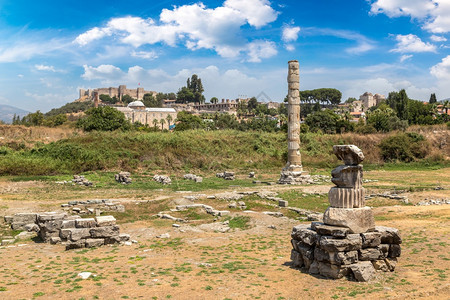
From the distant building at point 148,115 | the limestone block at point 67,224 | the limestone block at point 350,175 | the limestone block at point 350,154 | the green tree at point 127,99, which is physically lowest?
the limestone block at point 67,224

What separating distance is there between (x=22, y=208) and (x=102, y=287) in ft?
39.4

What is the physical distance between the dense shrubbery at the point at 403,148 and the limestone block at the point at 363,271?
37668mm

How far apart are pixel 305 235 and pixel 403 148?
37.7 metres

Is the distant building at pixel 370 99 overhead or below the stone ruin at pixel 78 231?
overhead

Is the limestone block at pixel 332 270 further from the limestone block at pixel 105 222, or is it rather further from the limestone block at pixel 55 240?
the limestone block at pixel 55 240

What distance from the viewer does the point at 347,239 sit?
8.99 meters

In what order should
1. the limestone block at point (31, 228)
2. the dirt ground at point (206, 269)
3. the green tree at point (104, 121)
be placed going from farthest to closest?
the green tree at point (104, 121) < the limestone block at point (31, 228) < the dirt ground at point (206, 269)

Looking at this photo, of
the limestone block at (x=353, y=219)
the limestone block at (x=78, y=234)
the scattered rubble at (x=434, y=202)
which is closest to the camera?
the limestone block at (x=353, y=219)

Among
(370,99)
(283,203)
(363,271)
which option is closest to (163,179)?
(283,203)

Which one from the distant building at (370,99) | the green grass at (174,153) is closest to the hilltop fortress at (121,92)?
the distant building at (370,99)

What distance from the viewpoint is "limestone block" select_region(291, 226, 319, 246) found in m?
9.48

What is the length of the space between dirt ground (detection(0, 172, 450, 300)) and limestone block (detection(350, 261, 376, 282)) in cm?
14

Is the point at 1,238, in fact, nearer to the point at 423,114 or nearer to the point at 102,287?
the point at 102,287

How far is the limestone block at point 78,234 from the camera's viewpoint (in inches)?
485
